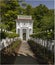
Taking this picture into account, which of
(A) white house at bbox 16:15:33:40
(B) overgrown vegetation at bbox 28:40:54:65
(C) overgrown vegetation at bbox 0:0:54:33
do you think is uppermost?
(C) overgrown vegetation at bbox 0:0:54:33

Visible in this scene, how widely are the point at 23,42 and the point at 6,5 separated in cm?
142

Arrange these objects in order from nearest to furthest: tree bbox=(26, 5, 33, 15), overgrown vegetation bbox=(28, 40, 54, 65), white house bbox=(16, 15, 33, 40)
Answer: overgrown vegetation bbox=(28, 40, 54, 65) → tree bbox=(26, 5, 33, 15) → white house bbox=(16, 15, 33, 40)

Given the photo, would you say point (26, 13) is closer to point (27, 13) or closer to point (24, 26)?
point (27, 13)

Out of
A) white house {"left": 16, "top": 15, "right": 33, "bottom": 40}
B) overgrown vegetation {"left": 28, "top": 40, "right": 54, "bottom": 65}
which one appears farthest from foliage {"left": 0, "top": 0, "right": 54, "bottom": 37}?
overgrown vegetation {"left": 28, "top": 40, "right": 54, "bottom": 65}

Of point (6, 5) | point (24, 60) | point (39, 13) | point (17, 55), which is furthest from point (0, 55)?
point (39, 13)

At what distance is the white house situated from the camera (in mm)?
4395

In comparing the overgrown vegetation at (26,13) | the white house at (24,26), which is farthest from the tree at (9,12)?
the white house at (24,26)

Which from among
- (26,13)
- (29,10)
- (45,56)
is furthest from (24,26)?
(45,56)

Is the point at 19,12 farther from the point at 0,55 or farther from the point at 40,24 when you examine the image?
the point at 0,55

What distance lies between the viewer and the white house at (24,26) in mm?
4395

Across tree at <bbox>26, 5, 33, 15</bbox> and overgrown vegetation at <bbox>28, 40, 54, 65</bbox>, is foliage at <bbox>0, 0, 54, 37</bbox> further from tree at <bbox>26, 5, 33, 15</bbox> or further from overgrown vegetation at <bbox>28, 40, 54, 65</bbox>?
overgrown vegetation at <bbox>28, 40, 54, 65</bbox>

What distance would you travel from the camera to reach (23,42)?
16.0 ft

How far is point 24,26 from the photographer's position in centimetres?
476

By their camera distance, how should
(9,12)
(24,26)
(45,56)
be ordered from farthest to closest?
1. (24,26)
2. (9,12)
3. (45,56)
